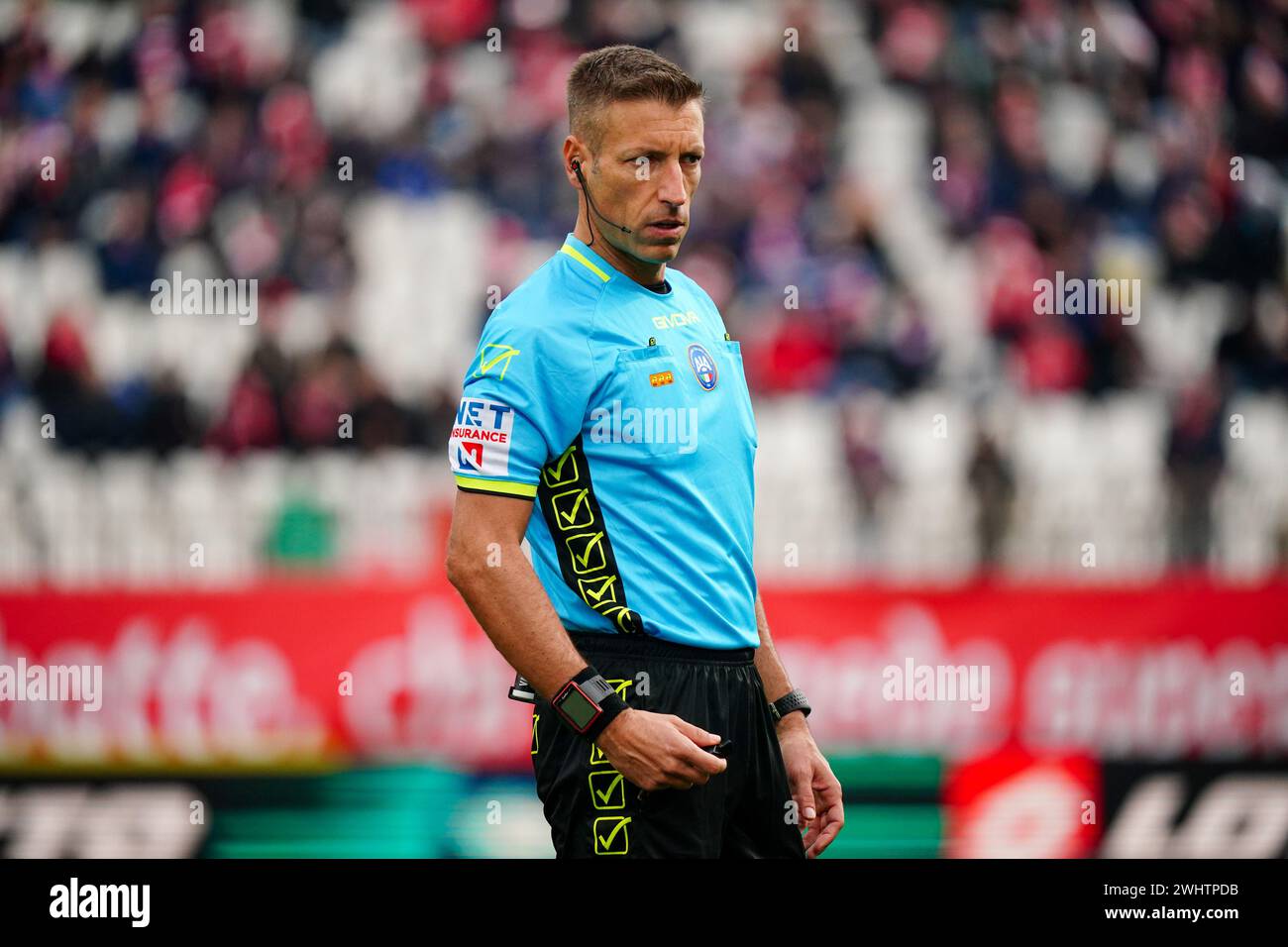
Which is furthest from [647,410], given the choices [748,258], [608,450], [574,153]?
[748,258]

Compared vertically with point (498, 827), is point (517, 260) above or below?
above

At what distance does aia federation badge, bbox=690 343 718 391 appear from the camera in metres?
3.14

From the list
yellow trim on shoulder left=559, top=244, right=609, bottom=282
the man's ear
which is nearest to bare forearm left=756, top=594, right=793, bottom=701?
yellow trim on shoulder left=559, top=244, right=609, bottom=282

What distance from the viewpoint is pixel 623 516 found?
305cm

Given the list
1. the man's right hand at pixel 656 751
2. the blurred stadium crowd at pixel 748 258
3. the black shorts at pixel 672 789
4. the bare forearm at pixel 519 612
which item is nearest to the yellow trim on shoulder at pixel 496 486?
the bare forearm at pixel 519 612

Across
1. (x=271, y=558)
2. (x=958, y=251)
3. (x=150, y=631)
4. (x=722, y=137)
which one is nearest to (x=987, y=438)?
(x=958, y=251)

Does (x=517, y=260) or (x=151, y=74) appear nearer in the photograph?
(x=517, y=260)

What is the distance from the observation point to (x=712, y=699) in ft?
10.2

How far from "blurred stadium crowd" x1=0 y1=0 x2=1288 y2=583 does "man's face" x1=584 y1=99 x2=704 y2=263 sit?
4569mm

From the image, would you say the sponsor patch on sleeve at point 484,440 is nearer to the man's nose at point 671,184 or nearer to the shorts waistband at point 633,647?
the shorts waistband at point 633,647

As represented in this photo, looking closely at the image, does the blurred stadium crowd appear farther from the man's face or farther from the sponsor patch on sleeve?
the sponsor patch on sleeve

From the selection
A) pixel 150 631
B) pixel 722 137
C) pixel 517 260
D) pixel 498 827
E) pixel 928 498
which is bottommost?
pixel 498 827

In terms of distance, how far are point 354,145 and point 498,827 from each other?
5430mm

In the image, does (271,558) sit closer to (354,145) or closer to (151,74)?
(354,145)
